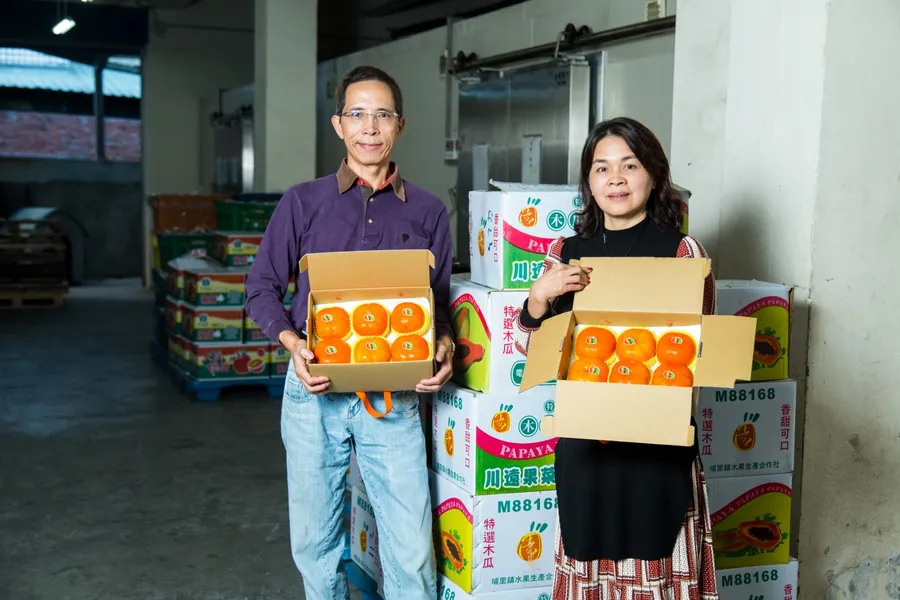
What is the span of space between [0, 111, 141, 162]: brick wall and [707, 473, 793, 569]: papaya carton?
47.6 feet

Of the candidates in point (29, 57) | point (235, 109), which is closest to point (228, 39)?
point (235, 109)

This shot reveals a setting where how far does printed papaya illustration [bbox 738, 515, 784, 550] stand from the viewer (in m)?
2.71

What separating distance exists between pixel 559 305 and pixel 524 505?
683 millimetres

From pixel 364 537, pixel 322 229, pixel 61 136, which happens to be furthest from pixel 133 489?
pixel 61 136

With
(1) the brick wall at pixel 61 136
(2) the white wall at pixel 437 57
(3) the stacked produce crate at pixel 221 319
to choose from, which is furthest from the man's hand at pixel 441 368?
(1) the brick wall at pixel 61 136

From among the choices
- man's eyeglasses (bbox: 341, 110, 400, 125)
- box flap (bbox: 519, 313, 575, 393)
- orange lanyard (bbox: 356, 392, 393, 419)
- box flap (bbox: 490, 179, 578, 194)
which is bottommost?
orange lanyard (bbox: 356, 392, 393, 419)

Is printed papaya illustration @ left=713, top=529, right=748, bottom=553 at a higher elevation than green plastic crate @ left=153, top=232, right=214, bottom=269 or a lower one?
lower

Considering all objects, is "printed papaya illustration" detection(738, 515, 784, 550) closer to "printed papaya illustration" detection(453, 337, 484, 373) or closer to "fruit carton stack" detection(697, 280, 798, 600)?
"fruit carton stack" detection(697, 280, 798, 600)

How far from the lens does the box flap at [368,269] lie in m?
2.25

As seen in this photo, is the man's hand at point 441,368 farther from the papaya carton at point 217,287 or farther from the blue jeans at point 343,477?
the papaya carton at point 217,287

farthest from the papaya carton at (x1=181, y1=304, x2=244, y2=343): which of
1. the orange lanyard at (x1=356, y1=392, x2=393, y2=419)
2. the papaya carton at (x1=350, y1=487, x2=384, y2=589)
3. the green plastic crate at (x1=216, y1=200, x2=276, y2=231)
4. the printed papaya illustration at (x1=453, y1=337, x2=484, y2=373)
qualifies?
the orange lanyard at (x1=356, y1=392, x2=393, y2=419)

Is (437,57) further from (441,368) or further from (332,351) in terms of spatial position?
(332,351)

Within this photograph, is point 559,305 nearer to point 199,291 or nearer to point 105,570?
point 105,570

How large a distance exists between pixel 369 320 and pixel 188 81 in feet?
39.3
